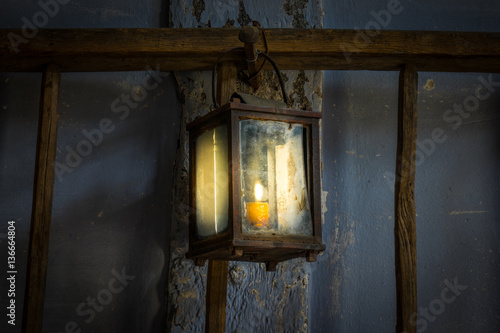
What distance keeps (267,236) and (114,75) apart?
1.05m

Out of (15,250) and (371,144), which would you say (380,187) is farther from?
(15,250)

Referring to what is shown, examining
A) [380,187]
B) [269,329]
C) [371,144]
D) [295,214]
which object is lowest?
[269,329]

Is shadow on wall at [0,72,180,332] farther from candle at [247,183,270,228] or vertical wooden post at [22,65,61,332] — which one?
candle at [247,183,270,228]

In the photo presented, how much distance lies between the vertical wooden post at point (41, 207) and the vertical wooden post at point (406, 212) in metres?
1.14

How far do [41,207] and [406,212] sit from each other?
1.19 meters

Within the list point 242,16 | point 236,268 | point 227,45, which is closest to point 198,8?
point 242,16

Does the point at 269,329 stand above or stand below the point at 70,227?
below

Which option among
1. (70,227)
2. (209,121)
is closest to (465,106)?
(209,121)

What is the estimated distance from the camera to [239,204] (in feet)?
6.17

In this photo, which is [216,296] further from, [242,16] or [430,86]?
[430,86]

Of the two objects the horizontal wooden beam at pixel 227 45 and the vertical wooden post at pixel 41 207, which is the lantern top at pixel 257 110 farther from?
the vertical wooden post at pixel 41 207

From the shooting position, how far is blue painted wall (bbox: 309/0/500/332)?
244 centimetres

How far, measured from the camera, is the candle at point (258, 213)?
1901 millimetres

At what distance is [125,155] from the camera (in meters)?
2.52
